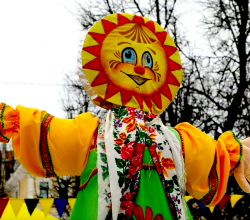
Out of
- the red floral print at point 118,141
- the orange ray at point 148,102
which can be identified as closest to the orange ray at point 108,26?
the orange ray at point 148,102

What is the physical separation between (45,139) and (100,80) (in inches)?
20.2

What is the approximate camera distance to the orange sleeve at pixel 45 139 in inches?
89.8

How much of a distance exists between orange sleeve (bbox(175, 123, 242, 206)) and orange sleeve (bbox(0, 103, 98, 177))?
2.04 feet

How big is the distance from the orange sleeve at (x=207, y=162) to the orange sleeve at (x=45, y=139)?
2.04ft

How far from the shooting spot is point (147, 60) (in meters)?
2.71

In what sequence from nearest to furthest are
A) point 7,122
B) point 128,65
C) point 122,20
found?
point 7,122
point 128,65
point 122,20

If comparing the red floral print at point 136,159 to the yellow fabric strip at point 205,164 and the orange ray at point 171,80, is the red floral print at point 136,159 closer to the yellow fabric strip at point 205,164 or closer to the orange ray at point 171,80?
the yellow fabric strip at point 205,164

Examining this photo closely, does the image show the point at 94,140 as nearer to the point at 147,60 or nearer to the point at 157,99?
the point at 157,99

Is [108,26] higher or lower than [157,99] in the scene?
higher

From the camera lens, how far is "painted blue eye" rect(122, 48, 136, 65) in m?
2.64

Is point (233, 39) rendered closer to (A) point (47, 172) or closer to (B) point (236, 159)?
(B) point (236, 159)

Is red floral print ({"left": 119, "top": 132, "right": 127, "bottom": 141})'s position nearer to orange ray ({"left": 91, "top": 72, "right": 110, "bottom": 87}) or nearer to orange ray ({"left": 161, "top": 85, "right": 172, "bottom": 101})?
orange ray ({"left": 91, "top": 72, "right": 110, "bottom": 87})

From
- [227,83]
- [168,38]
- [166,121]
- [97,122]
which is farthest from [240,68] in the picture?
[97,122]

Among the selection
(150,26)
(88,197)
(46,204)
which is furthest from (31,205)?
(150,26)
